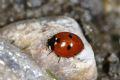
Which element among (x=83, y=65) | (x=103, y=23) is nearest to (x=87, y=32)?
(x=103, y=23)

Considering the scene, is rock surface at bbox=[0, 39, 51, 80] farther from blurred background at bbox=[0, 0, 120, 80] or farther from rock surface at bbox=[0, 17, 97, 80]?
blurred background at bbox=[0, 0, 120, 80]

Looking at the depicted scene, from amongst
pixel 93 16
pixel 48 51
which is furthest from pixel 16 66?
pixel 93 16

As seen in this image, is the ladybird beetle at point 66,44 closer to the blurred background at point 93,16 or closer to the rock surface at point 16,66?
the rock surface at point 16,66

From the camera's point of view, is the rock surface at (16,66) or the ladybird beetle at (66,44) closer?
the rock surface at (16,66)

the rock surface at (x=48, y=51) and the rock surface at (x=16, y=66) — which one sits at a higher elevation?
the rock surface at (x=16, y=66)

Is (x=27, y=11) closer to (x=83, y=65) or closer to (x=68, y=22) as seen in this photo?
(x=68, y=22)

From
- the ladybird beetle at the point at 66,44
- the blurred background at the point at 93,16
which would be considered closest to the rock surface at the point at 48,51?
the ladybird beetle at the point at 66,44
